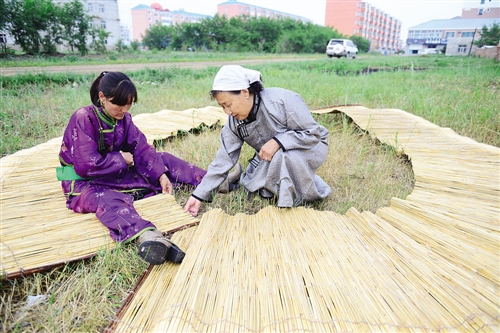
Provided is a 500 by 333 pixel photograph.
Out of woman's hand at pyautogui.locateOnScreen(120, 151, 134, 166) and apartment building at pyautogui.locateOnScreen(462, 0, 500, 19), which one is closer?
woman's hand at pyautogui.locateOnScreen(120, 151, 134, 166)

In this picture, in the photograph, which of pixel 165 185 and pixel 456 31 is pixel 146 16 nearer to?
pixel 456 31

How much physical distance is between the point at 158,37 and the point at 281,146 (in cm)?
3002

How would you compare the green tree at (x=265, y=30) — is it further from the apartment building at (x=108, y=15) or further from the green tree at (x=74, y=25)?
the green tree at (x=74, y=25)

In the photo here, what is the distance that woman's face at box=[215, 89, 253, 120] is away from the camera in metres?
1.71

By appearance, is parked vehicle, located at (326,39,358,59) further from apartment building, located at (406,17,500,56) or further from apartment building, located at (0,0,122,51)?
apartment building, located at (406,17,500,56)

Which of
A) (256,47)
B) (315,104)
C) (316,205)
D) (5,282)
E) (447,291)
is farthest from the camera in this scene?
(256,47)

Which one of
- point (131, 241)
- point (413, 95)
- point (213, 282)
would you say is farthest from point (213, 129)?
point (413, 95)

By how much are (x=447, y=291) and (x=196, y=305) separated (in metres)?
0.95

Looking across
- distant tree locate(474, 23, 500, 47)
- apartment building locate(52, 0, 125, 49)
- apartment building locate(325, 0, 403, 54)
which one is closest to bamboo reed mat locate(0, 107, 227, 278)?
distant tree locate(474, 23, 500, 47)

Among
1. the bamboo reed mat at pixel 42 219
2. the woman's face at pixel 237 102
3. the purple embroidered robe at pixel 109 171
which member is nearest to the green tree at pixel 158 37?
the bamboo reed mat at pixel 42 219

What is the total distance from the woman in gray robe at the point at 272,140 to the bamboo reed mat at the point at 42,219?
9.4 inches

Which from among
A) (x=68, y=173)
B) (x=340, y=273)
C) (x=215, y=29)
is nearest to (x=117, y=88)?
(x=68, y=173)

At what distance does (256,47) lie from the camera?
Answer: 83.4 ft

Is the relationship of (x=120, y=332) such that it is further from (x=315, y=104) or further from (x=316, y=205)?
(x=315, y=104)
